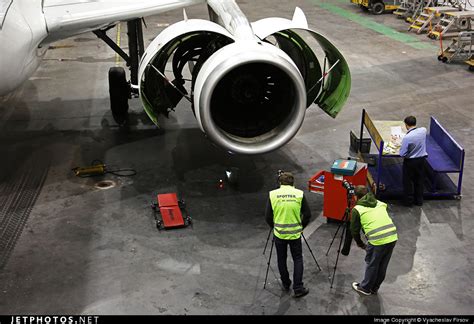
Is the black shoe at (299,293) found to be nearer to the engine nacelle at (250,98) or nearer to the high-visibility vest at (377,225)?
the high-visibility vest at (377,225)

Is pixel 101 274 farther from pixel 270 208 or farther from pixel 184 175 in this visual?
pixel 184 175

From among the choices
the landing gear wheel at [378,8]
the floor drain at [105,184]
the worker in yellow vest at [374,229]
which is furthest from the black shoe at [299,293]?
the landing gear wheel at [378,8]

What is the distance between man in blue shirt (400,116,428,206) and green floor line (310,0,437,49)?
10.2 meters

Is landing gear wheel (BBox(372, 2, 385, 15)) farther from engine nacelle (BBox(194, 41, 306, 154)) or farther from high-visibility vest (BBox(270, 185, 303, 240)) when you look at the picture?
high-visibility vest (BBox(270, 185, 303, 240))

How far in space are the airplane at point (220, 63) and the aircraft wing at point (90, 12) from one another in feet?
0.05

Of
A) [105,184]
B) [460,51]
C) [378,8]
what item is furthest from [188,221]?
[378,8]

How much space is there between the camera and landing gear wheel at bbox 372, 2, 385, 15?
23516 millimetres

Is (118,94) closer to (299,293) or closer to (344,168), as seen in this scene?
(344,168)

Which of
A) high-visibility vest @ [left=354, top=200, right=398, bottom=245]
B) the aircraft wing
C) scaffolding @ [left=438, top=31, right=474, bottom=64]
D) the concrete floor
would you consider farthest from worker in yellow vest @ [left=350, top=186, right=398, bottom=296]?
scaffolding @ [left=438, top=31, right=474, bottom=64]

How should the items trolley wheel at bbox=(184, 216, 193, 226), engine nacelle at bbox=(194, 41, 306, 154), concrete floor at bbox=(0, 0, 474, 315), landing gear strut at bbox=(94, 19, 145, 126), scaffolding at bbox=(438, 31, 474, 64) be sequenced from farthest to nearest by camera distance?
scaffolding at bbox=(438, 31, 474, 64), landing gear strut at bbox=(94, 19, 145, 126), trolley wheel at bbox=(184, 216, 193, 226), engine nacelle at bbox=(194, 41, 306, 154), concrete floor at bbox=(0, 0, 474, 315)

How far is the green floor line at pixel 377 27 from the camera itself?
1892cm

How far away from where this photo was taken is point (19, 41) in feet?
29.7

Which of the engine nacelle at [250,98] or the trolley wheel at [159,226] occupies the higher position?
the engine nacelle at [250,98]

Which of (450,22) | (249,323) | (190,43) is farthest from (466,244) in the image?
(450,22)
